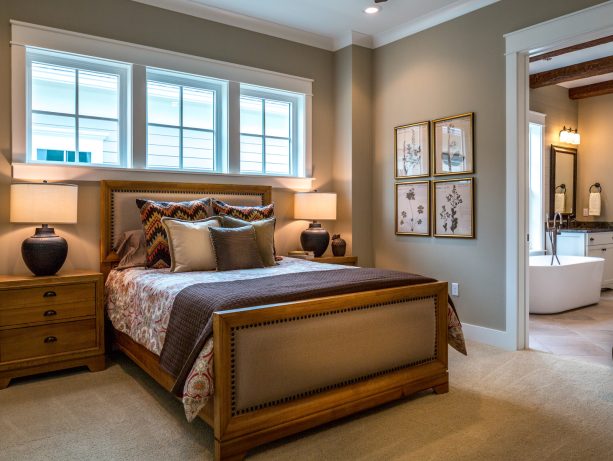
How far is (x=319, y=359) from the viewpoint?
2.29 m

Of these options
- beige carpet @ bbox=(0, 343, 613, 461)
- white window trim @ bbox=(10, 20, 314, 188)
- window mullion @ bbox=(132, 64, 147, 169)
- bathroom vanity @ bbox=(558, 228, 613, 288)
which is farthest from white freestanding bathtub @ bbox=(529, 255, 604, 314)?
window mullion @ bbox=(132, 64, 147, 169)

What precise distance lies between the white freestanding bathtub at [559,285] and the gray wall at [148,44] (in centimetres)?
235

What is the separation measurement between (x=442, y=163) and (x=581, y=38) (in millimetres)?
1356

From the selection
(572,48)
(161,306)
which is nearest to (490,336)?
(161,306)

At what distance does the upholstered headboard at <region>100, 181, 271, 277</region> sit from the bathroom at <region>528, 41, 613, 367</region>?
337 centimetres

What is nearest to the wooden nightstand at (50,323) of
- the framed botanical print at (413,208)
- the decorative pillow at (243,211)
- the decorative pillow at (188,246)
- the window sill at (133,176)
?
the decorative pillow at (188,246)

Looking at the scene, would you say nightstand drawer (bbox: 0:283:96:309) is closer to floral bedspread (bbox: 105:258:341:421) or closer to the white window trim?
floral bedspread (bbox: 105:258:341:421)

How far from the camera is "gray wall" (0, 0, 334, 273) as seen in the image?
3.29 m

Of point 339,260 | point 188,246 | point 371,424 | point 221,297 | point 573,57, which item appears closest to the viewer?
point 221,297

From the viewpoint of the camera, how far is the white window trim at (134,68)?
331cm

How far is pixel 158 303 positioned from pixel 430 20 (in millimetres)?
3319

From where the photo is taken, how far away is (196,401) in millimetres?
1974

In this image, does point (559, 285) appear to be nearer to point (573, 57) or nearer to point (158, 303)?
point (573, 57)

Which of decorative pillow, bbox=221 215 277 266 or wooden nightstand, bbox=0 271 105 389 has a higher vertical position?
decorative pillow, bbox=221 215 277 266
